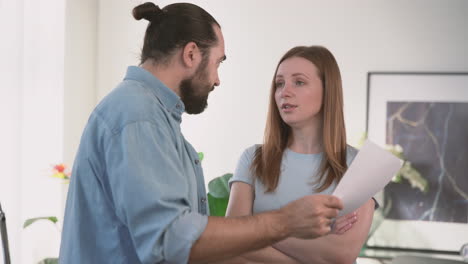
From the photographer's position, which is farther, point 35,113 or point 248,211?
point 35,113

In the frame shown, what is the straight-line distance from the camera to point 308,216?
0.98m

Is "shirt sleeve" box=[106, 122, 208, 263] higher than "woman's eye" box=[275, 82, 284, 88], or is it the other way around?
"woman's eye" box=[275, 82, 284, 88]

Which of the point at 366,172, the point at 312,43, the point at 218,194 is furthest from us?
the point at 312,43

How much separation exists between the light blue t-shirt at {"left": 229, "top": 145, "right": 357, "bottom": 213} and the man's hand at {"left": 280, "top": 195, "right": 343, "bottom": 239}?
0.43 meters

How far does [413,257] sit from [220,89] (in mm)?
1727

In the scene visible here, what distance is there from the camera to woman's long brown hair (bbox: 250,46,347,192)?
4.76ft

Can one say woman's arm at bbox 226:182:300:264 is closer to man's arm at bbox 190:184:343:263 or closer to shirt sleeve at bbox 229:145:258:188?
shirt sleeve at bbox 229:145:258:188

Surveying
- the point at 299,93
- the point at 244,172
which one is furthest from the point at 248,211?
the point at 299,93

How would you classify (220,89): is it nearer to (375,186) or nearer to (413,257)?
(413,257)

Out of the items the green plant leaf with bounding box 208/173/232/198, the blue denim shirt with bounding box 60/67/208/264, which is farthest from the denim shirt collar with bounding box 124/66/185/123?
the green plant leaf with bounding box 208/173/232/198

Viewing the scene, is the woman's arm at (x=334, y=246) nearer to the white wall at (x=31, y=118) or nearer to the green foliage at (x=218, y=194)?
the green foliage at (x=218, y=194)

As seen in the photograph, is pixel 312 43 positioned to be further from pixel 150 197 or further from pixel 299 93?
pixel 150 197

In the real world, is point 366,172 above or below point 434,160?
above

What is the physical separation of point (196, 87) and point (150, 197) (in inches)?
13.6
